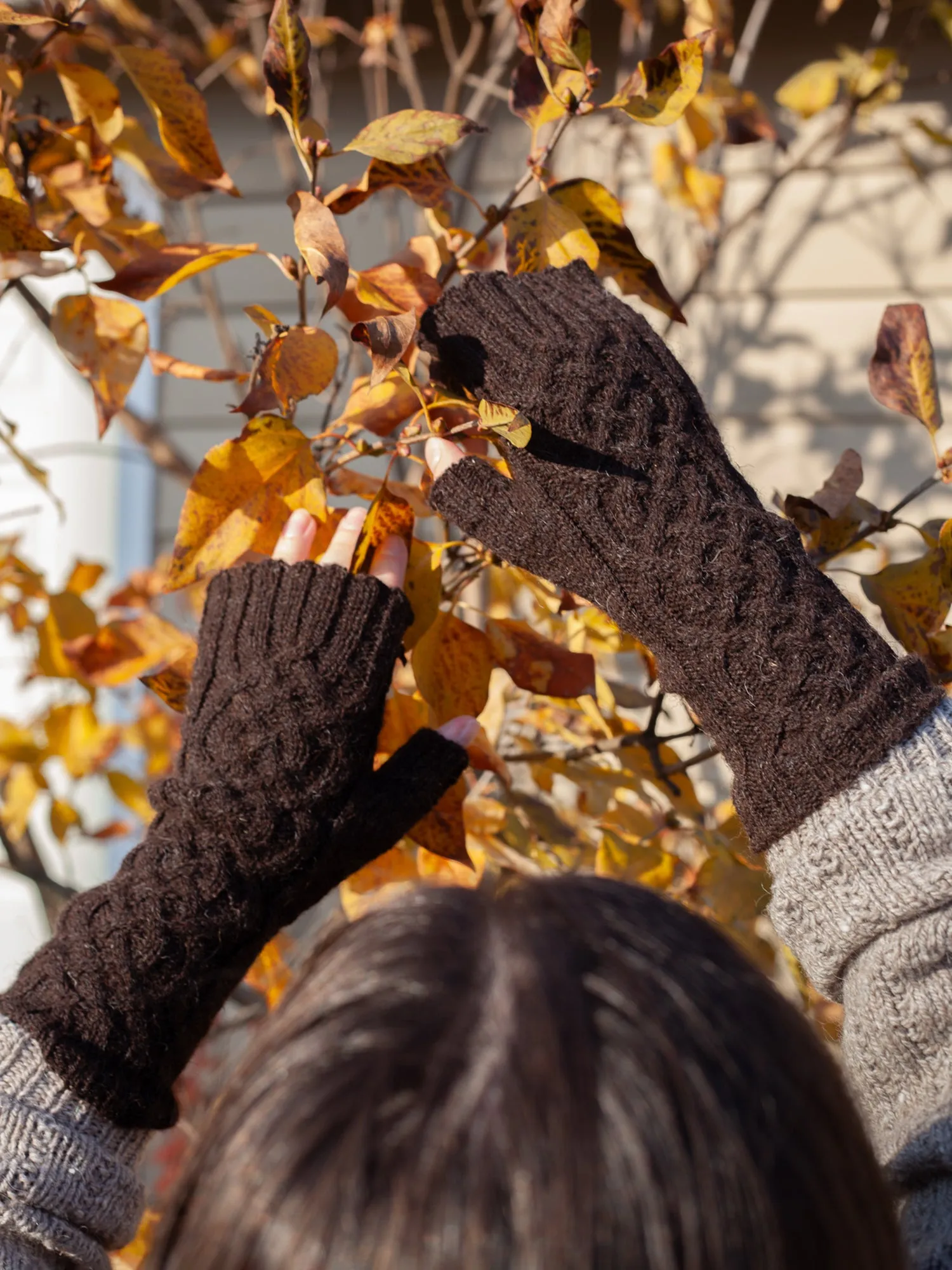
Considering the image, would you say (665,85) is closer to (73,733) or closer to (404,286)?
(404,286)

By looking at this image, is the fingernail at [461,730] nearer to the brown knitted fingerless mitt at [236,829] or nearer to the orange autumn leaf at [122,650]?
the brown knitted fingerless mitt at [236,829]

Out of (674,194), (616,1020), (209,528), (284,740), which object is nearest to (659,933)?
(616,1020)

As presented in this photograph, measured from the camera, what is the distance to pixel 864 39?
2.07m

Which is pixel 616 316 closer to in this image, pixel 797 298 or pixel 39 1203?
pixel 39 1203

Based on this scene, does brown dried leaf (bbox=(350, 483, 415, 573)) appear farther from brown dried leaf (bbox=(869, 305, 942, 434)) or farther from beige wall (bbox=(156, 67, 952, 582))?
beige wall (bbox=(156, 67, 952, 582))

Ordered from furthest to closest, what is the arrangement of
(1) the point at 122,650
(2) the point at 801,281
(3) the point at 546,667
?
1. (2) the point at 801,281
2. (1) the point at 122,650
3. (3) the point at 546,667

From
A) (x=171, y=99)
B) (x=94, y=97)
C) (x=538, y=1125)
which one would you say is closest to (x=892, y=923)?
(x=538, y=1125)

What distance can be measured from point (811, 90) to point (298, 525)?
1.05 meters

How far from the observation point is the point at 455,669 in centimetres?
79

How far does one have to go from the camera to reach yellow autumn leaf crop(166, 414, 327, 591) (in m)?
0.71

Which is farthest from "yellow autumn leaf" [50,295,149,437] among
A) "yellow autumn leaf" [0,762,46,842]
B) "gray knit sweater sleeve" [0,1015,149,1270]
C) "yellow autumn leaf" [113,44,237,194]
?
"yellow autumn leaf" [0,762,46,842]

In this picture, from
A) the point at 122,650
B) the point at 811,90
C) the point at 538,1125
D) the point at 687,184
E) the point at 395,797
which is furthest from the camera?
the point at 687,184

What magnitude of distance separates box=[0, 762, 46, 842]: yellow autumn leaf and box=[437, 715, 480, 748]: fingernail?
90cm

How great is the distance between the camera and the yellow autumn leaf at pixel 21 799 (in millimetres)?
1458
